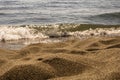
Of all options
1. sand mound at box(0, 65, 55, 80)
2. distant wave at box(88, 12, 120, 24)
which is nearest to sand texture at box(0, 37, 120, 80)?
sand mound at box(0, 65, 55, 80)

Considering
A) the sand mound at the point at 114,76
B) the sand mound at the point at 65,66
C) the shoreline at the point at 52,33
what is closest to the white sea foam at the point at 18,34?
the shoreline at the point at 52,33

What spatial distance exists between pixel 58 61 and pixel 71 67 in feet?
0.68

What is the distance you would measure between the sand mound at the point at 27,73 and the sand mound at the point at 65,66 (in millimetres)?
167

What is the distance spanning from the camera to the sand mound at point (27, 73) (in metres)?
3.27

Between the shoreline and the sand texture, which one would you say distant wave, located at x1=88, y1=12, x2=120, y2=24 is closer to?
the shoreline

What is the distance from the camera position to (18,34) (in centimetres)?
939

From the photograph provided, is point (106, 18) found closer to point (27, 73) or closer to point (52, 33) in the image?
point (52, 33)

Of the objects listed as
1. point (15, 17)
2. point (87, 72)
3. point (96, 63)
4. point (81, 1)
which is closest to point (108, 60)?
point (96, 63)

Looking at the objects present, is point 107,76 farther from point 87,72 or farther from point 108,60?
point 108,60

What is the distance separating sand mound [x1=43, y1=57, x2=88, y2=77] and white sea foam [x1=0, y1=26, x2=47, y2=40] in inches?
208

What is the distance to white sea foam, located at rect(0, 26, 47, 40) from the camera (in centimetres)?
890

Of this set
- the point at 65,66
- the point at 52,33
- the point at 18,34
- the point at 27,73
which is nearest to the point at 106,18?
the point at 52,33

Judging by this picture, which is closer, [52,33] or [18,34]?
[18,34]

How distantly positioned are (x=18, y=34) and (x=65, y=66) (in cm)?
598
